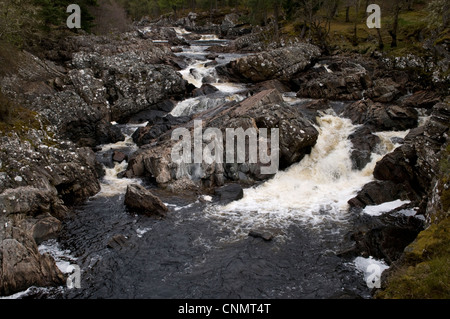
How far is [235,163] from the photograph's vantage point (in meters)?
26.4

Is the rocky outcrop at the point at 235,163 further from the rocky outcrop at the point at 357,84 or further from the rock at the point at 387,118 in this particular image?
the rocky outcrop at the point at 357,84

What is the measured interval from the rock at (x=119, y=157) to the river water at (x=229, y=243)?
5.06 feet

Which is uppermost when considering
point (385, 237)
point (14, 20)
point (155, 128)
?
point (14, 20)

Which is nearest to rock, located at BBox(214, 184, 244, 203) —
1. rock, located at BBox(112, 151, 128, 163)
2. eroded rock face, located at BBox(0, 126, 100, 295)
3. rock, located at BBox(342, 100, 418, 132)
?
eroded rock face, located at BBox(0, 126, 100, 295)

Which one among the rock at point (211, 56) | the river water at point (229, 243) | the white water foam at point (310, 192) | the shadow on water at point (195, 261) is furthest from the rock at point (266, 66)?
the shadow on water at point (195, 261)

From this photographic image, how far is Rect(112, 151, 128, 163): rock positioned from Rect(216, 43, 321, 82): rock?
2138 cm

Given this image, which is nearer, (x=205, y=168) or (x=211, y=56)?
(x=205, y=168)

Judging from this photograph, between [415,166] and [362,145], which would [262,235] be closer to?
[415,166]

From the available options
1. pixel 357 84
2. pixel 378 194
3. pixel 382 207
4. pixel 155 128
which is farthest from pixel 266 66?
pixel 382 207

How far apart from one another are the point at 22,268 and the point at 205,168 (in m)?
14.1

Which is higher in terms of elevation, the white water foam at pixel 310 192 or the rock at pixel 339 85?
the rock at pixel 339 85

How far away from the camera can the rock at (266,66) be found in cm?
4388

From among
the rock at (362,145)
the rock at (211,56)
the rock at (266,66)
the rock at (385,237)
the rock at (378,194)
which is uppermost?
the rock at (211,56)
